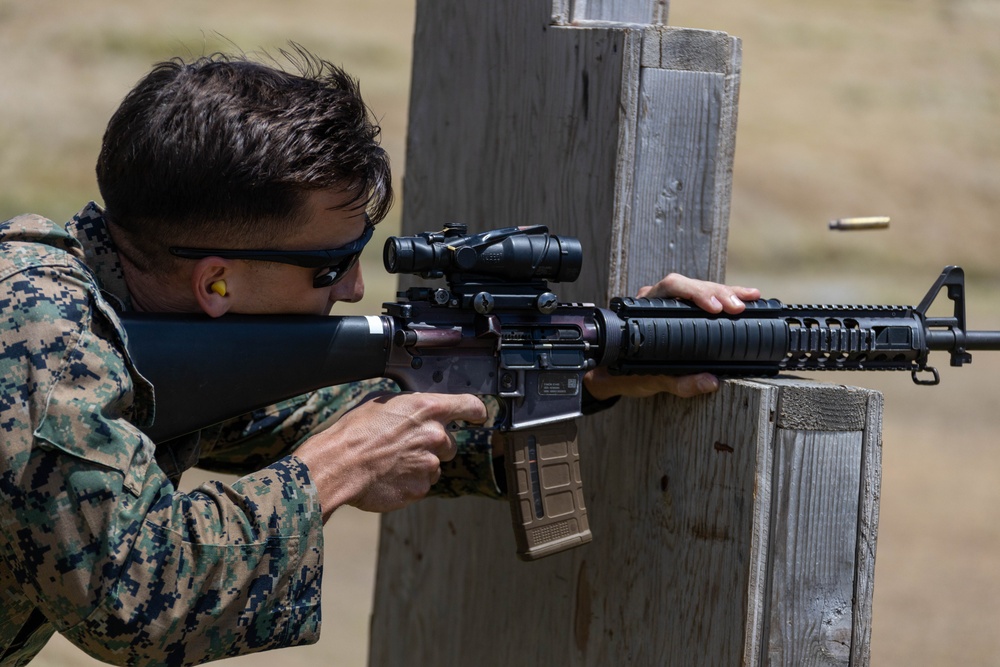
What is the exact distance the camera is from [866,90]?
25562 mm

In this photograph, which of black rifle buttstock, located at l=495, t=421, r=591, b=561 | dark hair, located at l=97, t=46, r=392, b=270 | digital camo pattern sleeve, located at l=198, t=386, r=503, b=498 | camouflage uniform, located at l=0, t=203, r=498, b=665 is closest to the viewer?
camouflage uniform, located at l=0, t=203, r=498, b=665

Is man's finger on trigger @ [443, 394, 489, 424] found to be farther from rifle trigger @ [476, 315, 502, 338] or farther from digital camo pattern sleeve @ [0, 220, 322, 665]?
digital camo pattern sleeve @ [0, 220, 322, 665]

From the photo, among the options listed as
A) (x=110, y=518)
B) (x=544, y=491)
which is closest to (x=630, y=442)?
(x=544, y=491)

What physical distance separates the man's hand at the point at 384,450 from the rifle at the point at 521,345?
12 centimetres

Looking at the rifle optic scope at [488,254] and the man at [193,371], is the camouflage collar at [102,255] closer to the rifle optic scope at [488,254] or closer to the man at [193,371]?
the man at [193,371]

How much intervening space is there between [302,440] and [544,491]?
0.75m

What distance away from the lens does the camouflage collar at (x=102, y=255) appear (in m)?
2.49

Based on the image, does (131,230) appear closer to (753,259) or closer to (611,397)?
(611,397)

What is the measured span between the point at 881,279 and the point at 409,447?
17.8 meters

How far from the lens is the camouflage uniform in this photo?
2051mm

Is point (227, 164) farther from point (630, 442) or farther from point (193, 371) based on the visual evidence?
point (630, 442)

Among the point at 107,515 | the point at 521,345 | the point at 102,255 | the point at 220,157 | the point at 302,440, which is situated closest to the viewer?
the point at 107,515

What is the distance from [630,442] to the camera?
2922mm

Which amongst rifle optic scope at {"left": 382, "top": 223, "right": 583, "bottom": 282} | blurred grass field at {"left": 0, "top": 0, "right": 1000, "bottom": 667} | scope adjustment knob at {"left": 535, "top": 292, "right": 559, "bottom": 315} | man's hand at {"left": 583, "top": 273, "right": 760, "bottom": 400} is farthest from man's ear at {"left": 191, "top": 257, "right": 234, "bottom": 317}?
blurred grass field at {"left": 0, "top": 0, "right": 1000, "bottom": 667}
